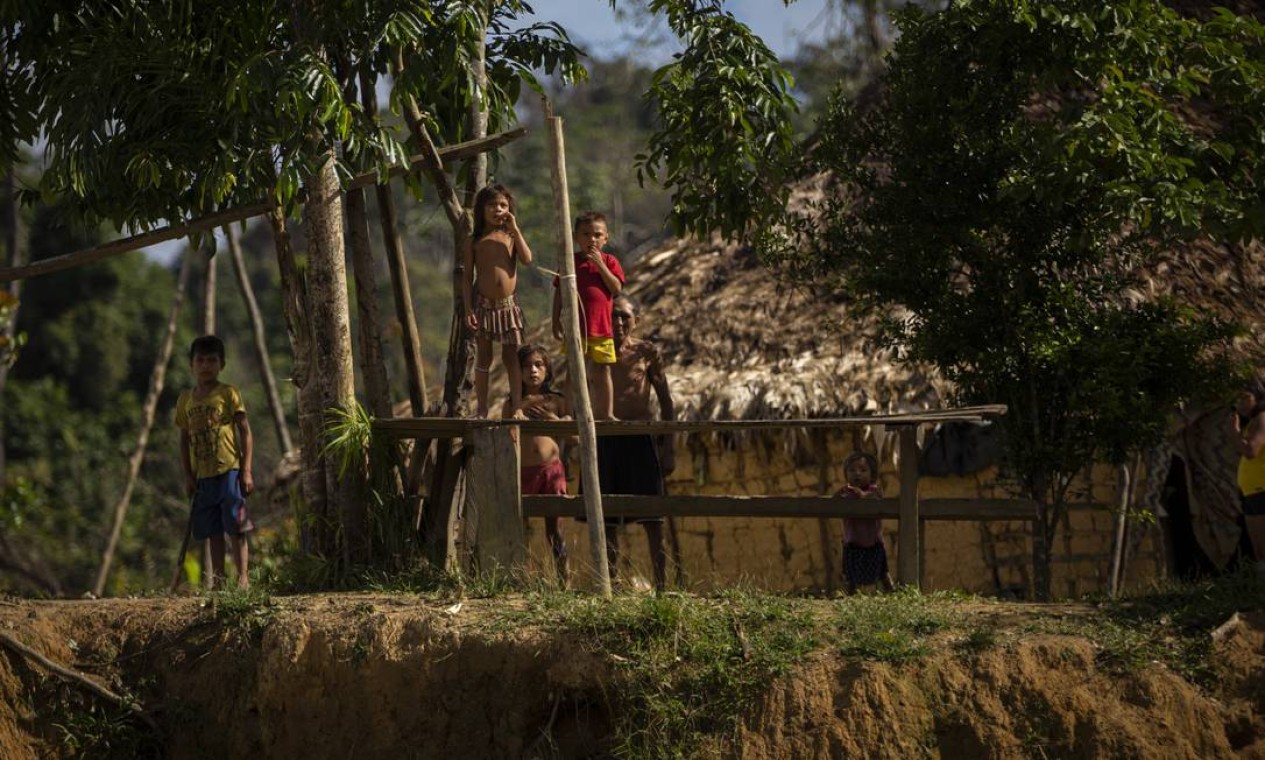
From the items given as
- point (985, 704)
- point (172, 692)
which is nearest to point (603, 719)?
point (985, 704)

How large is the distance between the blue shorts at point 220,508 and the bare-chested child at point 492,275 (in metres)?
1.31

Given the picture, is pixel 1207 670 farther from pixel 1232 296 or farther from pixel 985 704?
pixel 1232 296

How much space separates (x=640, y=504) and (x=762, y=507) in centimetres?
56

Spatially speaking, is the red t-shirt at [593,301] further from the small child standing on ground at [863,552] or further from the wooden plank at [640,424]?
the small child standing on ground at [863,552]

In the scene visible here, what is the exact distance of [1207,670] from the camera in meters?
5.82

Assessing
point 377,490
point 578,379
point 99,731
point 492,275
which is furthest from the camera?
point 377,490

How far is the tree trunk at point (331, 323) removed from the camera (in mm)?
7285

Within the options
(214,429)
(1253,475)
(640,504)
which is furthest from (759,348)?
(214,429)

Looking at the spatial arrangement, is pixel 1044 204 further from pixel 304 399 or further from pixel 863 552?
pixel 304 399

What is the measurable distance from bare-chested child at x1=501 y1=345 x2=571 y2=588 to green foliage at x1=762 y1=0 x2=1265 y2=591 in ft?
4.70

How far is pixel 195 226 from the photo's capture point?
7.29 metres

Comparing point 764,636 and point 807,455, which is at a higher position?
point 807,455

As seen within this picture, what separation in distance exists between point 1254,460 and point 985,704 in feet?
7.36

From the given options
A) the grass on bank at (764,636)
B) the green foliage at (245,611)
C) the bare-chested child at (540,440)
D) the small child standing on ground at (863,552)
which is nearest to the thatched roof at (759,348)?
the small child standing on ground at (863,552)
